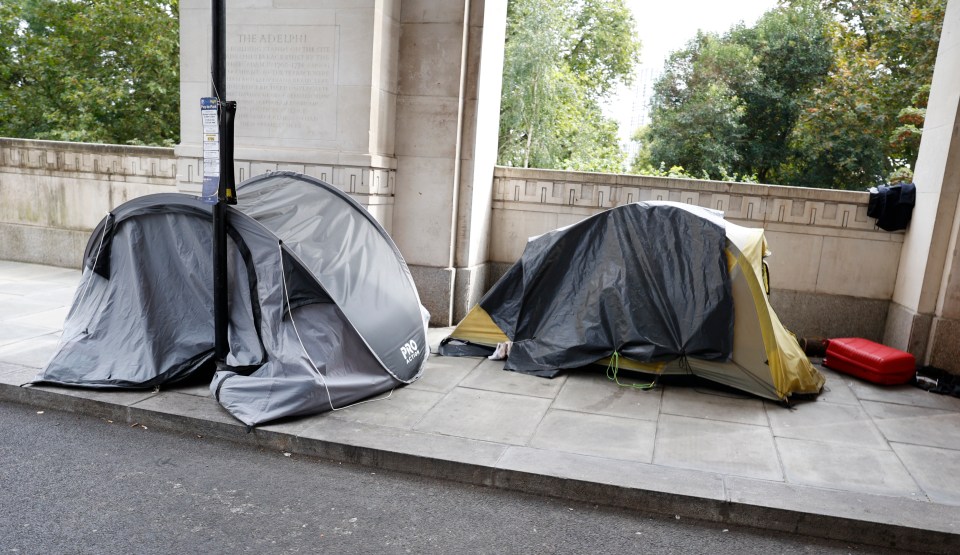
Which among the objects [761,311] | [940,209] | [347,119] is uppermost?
[347,119]

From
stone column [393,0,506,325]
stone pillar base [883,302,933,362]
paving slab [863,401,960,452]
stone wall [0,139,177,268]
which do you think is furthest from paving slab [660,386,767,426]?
stone wall [0,139,177,268]

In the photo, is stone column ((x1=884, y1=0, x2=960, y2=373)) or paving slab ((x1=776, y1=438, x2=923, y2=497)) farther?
stone column ((x1=884, y1=0, x2=960, y2=373))

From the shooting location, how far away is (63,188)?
32.3 ft

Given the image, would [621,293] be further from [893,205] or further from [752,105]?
[752,105]

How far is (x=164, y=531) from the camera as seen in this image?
342cm

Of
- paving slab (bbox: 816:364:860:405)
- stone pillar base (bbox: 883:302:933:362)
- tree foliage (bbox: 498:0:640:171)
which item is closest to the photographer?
paving slab (bbox: 816:364:860:405)

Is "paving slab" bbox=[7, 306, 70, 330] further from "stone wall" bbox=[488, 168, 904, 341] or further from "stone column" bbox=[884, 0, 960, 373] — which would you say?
"stone column" bbox=[884, 0, 960, 373]

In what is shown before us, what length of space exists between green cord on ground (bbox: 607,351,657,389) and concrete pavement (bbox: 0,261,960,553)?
98 millimetres

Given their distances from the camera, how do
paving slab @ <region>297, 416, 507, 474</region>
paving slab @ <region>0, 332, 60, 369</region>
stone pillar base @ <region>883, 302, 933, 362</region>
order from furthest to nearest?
stone pillar base @ <region>883, 302, 933, 362</region>
paving slab @ <region>0, 332, 60, 369</region>
paving slab @ <region>297, 416, 507, 474</region>

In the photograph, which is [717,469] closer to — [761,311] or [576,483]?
[576,483]

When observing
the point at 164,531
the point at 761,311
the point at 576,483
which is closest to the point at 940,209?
the point at 761,311

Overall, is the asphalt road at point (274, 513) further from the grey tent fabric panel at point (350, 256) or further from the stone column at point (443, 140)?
the stone column at point (443, 140)

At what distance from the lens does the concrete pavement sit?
386 cm

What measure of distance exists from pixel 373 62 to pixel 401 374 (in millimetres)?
3385
